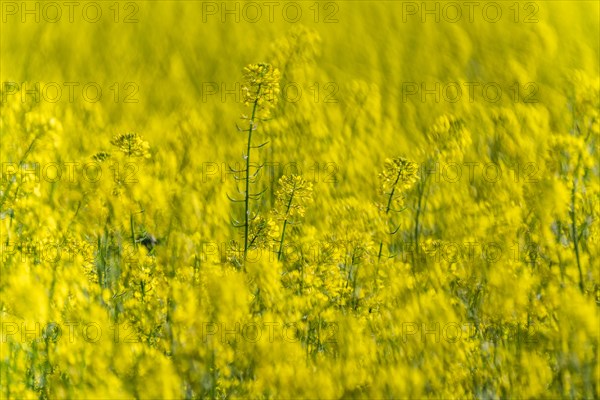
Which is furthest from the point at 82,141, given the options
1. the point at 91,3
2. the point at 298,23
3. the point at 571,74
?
the point at 571,74

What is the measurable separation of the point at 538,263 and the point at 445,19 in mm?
1177

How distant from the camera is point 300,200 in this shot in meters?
2.12

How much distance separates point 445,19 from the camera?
110 inches

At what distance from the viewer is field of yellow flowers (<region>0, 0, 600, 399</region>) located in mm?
1819

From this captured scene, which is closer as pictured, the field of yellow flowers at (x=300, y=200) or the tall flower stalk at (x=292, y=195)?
the field of yellow flowers at (x=300, y=200)

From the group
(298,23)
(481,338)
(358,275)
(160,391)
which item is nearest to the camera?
(160,391)

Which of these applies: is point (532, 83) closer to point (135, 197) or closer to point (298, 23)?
point (298, 23)

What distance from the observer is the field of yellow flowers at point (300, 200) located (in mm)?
1819
